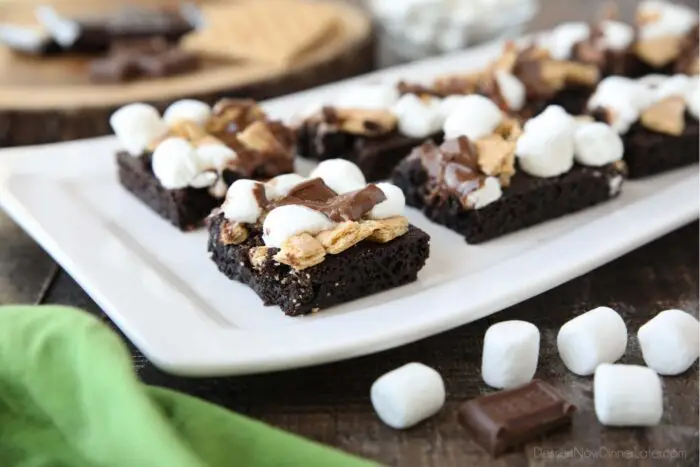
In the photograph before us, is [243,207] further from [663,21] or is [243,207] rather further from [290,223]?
[663,21]

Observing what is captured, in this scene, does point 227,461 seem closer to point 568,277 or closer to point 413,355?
point 413,355

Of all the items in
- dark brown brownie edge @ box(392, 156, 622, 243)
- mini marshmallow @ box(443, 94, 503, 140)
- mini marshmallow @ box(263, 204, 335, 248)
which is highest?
mini marshmallow @ box(263, 204, 335, 248)

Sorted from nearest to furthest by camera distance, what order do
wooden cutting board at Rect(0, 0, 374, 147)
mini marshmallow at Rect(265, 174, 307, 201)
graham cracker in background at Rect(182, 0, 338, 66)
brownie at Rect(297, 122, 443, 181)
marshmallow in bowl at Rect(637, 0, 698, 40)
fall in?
mini marshmallow at Rect(265, 174, 307, 201) < brownie at Rect(297, 122, 443, 181) < wooden cutting board at Rect(0, 0, 374, 147) < marshmallow in bowl at Rect(637, 0, 698, 40) < graham cracker in background at Rect(182, 0, 338, 66)

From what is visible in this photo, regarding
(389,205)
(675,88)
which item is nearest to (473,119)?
(389,205)

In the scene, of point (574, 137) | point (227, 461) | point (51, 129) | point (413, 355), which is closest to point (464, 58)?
point (574, 137)

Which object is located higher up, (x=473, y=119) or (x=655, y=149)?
(x=473, y=119)

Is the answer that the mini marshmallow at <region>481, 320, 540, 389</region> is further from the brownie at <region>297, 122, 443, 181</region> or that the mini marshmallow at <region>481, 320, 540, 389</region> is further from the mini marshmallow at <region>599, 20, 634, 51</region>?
the mini marshmallow at <region>599, 20, 634, 51</region>

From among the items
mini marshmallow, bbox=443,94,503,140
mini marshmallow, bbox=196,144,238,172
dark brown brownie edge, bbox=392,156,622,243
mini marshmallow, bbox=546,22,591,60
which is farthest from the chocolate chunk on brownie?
mini marshmallow, bbox=546,22,591,60

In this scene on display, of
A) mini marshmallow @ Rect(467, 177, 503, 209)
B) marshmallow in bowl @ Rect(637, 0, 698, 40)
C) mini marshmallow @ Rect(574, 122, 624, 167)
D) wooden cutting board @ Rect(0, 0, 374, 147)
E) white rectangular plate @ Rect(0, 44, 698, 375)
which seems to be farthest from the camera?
marshmallow in bowl @ Rect(637, 0, 698, 40)
